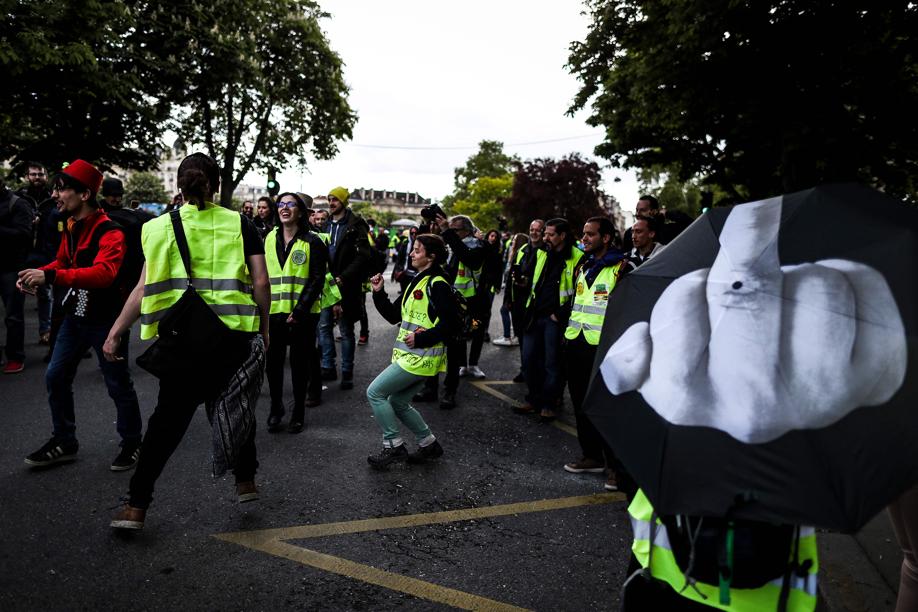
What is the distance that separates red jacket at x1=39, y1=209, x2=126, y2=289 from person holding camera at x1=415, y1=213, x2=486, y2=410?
2.93 metres

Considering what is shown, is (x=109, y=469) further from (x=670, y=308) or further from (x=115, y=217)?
(x=670, y=308)

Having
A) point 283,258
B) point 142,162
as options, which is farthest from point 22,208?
point 142,162

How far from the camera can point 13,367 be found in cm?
636

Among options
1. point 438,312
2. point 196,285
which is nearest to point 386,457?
point 438,312

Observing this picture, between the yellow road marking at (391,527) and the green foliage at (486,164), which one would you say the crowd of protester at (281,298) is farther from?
the green foliage at (486,164)

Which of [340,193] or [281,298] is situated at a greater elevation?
[340,193]

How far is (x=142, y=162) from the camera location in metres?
18.1

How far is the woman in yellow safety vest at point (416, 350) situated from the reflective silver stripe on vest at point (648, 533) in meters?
2.57

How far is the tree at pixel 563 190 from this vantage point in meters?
42.3

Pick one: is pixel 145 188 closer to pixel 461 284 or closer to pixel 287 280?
pixel 461 284

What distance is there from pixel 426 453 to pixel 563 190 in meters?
39.9

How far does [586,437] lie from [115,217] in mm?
4094

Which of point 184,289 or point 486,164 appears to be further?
point 486,164

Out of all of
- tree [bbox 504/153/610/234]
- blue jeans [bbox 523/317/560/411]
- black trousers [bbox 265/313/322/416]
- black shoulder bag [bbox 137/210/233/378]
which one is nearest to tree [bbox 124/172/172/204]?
tree [bbox 504/153/610/234]
